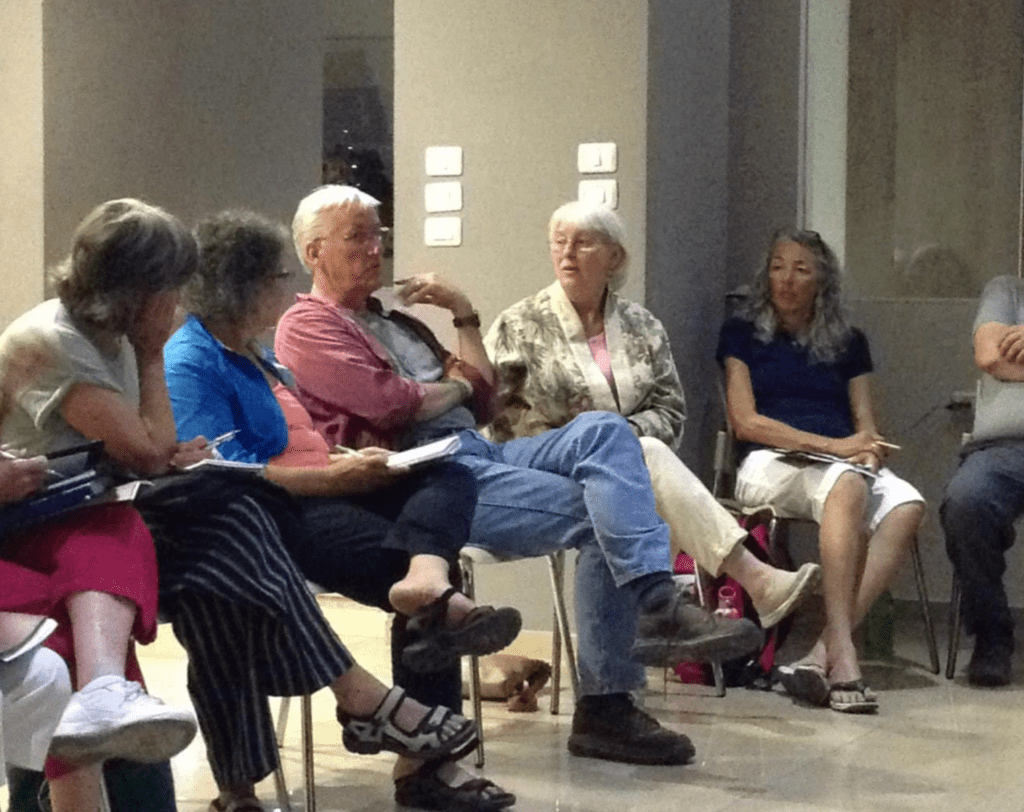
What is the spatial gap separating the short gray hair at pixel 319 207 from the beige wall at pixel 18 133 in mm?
1978

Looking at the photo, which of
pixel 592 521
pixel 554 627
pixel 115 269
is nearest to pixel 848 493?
pixel 554 627

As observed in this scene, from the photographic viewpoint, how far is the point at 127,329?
8.84 feet

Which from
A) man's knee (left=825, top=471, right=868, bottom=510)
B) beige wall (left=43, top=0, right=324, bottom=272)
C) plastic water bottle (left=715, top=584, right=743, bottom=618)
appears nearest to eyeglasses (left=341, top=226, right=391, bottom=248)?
plastic water bottle (left=715, top=584, right=743, bottom=618)

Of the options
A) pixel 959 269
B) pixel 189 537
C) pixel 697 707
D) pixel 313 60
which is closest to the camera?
pixel 189 537

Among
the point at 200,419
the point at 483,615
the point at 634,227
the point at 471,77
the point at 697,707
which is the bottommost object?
the point at 697,707

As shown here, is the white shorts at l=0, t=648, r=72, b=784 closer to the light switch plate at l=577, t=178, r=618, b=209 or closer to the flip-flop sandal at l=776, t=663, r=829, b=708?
the flip-flop sandal at l=776, t=663, r=829, b=708

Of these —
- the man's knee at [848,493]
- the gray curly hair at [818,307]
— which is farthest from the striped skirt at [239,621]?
the gray curly hair at [818,307]

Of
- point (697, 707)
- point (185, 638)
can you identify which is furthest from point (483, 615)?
point (697, 707)

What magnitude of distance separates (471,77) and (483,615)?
7.49 ft

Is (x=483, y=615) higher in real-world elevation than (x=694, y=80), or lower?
lower

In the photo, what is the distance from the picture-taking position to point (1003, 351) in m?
4.70

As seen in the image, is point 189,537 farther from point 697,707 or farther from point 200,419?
point 697,707

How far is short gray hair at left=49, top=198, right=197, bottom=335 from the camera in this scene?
266cm

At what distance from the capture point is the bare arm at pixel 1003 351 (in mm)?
4691
